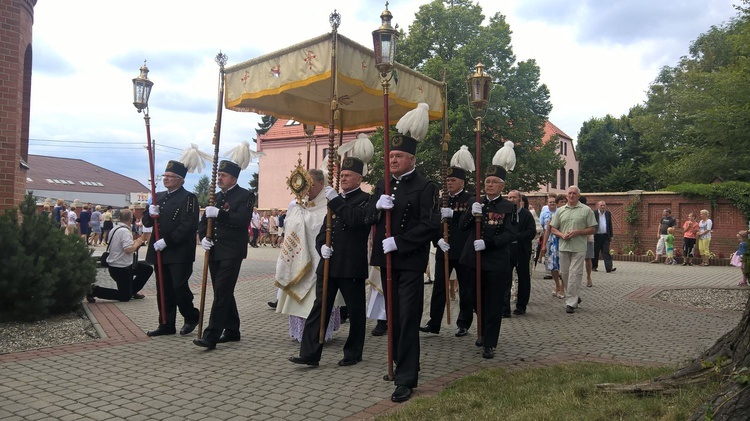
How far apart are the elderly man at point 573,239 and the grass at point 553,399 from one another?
13.8 ft

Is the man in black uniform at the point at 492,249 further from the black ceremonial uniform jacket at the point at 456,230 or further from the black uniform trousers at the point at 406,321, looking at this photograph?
the black uniform trousers at the point at 406,321

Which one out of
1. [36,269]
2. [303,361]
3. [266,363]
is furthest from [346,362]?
[36,269]

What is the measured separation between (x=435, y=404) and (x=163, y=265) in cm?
435

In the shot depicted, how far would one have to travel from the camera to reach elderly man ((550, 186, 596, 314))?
949cm

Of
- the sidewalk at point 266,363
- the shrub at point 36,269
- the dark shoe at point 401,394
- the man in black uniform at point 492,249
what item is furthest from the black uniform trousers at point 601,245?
the shrub at point 36,269

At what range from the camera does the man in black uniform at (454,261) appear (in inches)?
294

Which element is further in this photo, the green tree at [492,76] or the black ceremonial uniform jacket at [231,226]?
the green tree at [492,76]

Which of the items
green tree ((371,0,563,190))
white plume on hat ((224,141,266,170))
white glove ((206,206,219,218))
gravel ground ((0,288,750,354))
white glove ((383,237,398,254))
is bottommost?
gravel ground ((0,288,750,354))

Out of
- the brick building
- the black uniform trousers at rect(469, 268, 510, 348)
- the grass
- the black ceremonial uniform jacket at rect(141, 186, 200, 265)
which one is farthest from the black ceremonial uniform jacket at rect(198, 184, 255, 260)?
the brick building

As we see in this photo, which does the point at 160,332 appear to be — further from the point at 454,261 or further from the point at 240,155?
the point at 454,261

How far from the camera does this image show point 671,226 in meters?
22.6

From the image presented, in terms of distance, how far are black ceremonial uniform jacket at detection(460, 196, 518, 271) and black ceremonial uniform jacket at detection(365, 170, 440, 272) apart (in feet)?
5.10

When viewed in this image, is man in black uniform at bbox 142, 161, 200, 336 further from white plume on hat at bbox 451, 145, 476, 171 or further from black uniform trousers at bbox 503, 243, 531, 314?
black uniform trousers at bbox 503, 243, 531, 314

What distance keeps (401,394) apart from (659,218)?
78.9ft
